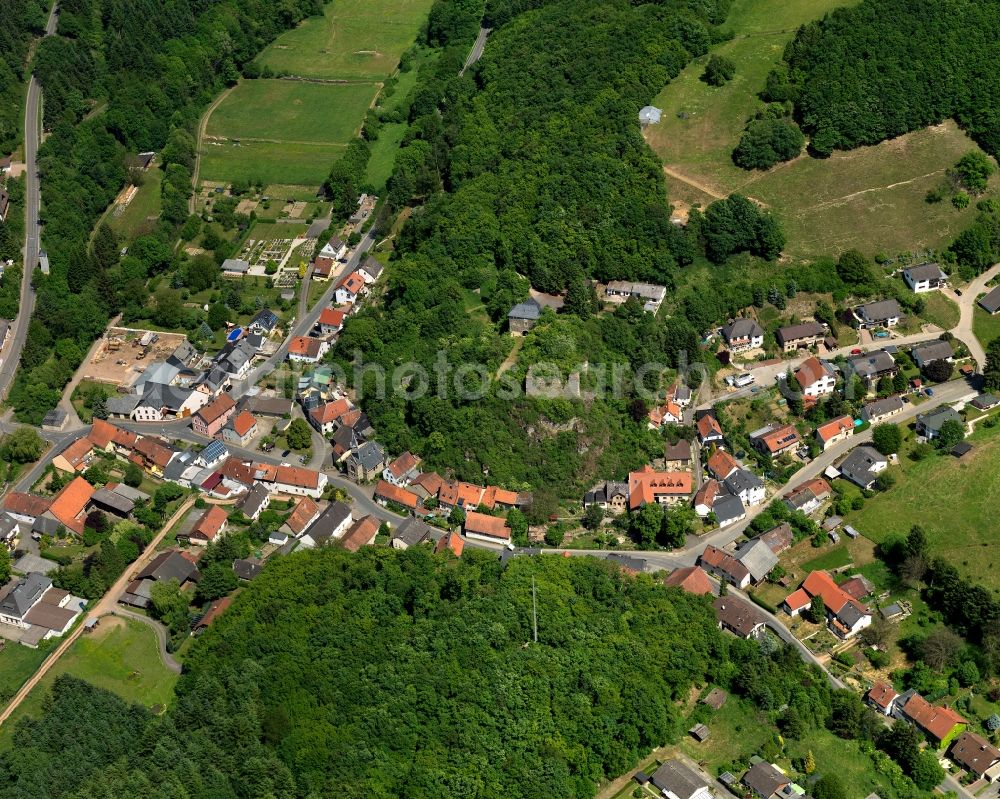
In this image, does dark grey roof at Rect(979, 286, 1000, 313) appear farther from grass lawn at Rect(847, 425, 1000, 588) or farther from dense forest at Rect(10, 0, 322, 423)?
dense forest at Rect(10, 0, 322, 423)

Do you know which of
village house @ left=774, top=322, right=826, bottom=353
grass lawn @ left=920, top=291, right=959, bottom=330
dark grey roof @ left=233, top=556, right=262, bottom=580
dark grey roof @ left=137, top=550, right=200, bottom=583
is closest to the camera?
dark grey roof @ left=137, top=550, right=200, bottom=583

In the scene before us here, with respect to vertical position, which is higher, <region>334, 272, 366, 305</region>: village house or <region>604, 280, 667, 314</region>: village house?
<region>604, 280, 667, 314</region>: village house

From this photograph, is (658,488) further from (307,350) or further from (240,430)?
(307,350)

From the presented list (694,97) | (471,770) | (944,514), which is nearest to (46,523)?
(471,770)

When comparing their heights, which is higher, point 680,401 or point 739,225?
point 739,225

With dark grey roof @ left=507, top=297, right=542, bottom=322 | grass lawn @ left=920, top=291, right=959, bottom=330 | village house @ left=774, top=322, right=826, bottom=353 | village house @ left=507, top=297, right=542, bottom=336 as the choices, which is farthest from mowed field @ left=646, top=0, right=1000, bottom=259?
village house @ left=507, top=297, right=542, bottom=336

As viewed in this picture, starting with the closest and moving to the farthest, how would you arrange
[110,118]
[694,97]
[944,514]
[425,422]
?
[944,514] → [425,422] → [694,97] → [110,118]

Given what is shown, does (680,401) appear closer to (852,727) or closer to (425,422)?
(425,422)
